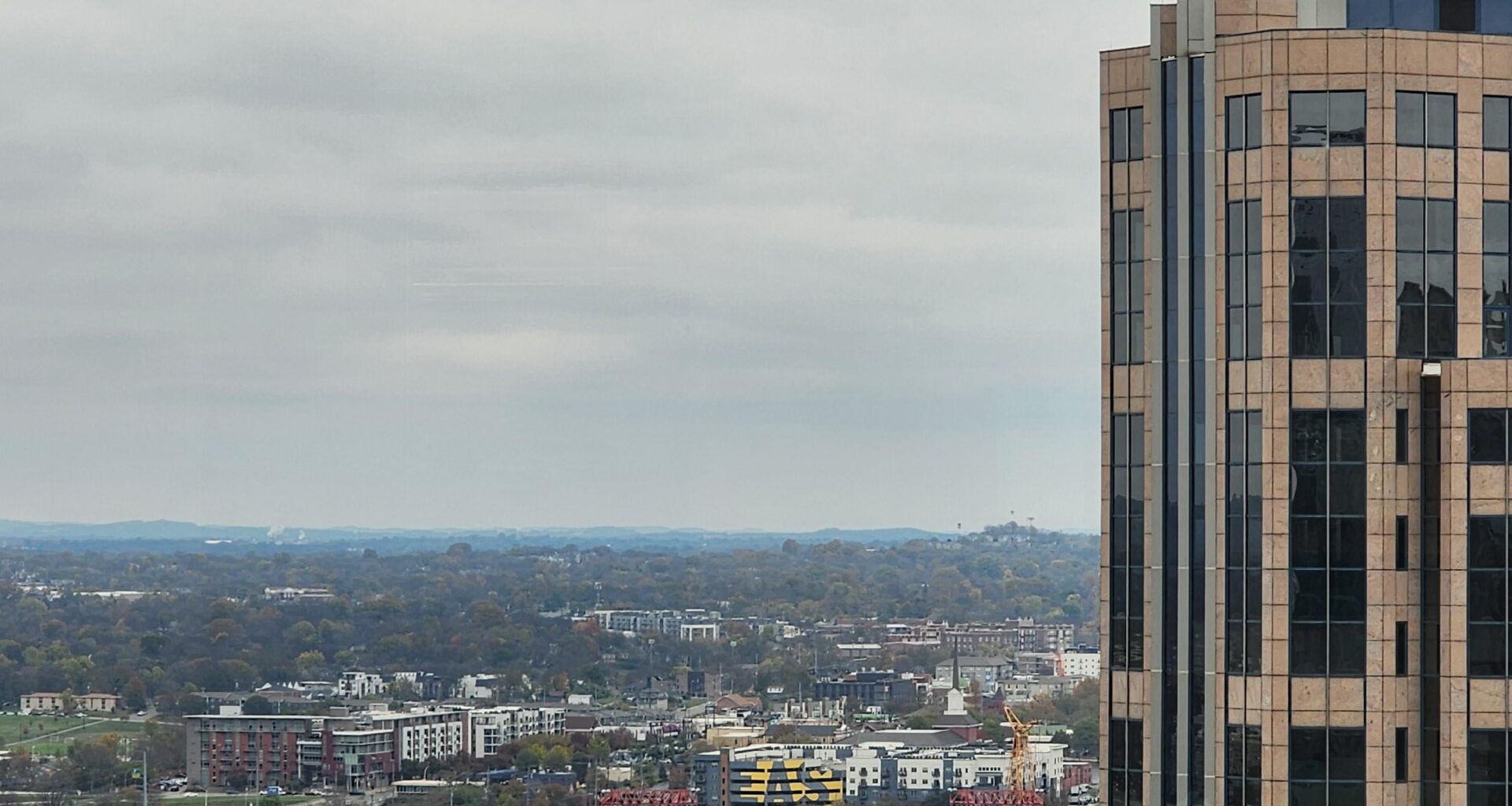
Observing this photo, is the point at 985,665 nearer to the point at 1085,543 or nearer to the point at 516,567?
the point at 1085,543

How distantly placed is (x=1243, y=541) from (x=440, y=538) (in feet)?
472

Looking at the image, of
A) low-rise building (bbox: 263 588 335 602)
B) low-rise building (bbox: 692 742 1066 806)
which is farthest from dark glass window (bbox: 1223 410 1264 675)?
low-rise building (bbox: 263 588 335 602)

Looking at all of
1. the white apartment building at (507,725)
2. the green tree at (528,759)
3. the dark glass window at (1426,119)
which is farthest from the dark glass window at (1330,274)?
the white apartment building at (507,725)

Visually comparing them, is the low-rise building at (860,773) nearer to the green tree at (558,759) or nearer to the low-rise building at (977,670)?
the green tree at (558,759)

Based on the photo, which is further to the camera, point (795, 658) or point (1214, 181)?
point (795, 658)

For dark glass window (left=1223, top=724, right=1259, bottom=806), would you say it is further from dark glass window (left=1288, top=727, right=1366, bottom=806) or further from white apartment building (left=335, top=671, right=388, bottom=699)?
white apartment building (left=335, top=671, right=388, bottom=699)

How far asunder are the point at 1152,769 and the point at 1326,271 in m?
6.89

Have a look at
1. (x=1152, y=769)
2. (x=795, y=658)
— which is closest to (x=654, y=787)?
(x=795, y=658)

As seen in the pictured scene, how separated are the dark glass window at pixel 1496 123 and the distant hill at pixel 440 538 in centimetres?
13605

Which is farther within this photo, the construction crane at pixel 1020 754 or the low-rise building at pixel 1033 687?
the low-rise building at pixel 1033 687

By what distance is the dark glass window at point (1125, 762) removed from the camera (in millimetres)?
24781

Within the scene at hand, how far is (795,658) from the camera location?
443ft

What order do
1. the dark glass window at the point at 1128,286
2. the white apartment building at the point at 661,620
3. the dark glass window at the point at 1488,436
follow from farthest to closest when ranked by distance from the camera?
the white apartment building at the point at 661,620 → the dark glass window at the point at 1128,286 → the dark glass window at the point at 1488,436

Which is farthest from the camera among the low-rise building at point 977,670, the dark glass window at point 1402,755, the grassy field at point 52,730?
the low-rise building at point 977,670
